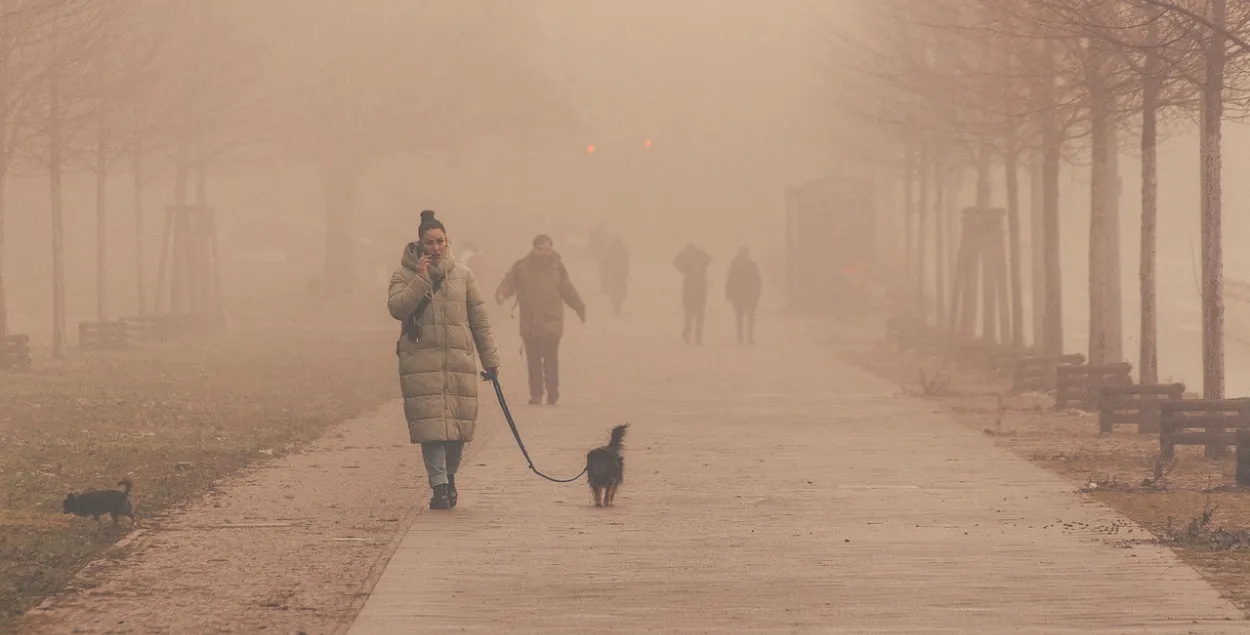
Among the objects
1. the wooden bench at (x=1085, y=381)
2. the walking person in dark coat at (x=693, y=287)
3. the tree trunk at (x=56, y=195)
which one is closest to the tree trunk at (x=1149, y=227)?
the wooden bench at (x=1085, y=381)

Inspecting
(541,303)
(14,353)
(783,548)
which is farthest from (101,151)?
(783,548)

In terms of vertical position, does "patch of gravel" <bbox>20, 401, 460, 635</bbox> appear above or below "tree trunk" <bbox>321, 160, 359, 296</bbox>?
below

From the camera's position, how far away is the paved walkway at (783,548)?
26.6ft

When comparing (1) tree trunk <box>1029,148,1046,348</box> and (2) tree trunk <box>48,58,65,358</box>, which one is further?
(1) tree trunk <box>1029,148,1046,348</box>

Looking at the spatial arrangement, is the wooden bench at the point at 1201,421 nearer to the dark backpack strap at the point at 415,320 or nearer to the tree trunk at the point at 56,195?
the dark backpack strap at the point at 415,320

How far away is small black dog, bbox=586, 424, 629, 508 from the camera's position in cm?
1144

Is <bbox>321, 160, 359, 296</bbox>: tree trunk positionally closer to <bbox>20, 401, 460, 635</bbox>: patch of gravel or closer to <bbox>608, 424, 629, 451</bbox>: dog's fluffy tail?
<bbox>20, 401, 460, 635</bbox>: patch of gravel

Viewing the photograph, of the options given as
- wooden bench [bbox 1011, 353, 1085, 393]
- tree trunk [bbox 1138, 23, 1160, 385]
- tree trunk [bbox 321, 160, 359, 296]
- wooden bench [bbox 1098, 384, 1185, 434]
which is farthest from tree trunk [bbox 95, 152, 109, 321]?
wooden bench [bbox 1098, 384, 1185, 434]

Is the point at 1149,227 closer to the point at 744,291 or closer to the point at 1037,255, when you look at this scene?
the point at 1037,255

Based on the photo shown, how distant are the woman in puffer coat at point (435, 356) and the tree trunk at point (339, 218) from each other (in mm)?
37133

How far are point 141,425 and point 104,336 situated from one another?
14.0 m

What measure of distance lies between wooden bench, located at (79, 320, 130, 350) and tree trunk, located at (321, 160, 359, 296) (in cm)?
1758

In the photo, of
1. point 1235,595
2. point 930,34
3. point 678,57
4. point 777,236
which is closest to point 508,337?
point 930,34

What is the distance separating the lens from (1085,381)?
1925 centimetres
